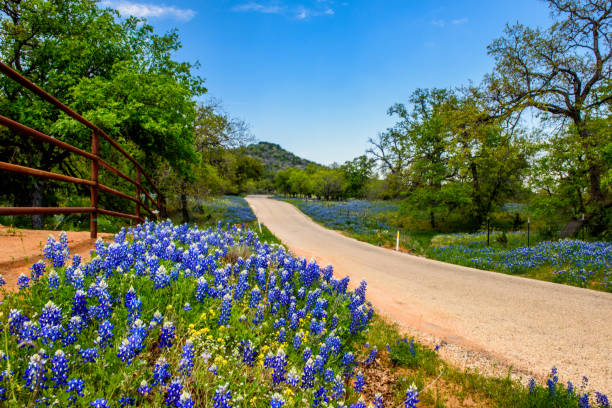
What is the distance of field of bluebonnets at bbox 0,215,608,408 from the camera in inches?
79.4

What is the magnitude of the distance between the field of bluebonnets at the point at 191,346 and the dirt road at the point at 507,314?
929 mm

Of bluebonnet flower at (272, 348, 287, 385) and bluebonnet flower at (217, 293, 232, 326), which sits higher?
bluebonnet flower at (217, 293, 232, 326)

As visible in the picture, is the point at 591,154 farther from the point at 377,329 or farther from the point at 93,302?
the point at 93,302

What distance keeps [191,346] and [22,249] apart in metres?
3.94

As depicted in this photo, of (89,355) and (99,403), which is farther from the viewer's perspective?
(89,355)

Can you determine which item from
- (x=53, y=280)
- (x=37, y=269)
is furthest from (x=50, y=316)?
(x=37, y=269)

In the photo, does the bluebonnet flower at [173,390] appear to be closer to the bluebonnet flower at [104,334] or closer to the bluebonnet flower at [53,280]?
the bluebonnet flower at [104,334]

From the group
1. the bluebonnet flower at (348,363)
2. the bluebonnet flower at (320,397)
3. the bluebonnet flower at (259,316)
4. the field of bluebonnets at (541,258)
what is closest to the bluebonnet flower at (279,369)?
the bluebonnet flower at (320,397)

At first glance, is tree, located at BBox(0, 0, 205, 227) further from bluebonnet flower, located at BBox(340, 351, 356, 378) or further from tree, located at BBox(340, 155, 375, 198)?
tree, located at BBox(340, 155, 375, 198)

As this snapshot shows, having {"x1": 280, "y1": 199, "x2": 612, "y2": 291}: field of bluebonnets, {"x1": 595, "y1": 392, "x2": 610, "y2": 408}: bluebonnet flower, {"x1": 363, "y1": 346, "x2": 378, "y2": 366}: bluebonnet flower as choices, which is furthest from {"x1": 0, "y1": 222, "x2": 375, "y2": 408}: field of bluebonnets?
{"x1": 280, "y1": 199, "x2": 612, "y2": 291}: field of bluebonnets

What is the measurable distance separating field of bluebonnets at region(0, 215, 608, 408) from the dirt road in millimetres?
929

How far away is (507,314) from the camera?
622cm

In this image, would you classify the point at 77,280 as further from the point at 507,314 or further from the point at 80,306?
the point at 507,314

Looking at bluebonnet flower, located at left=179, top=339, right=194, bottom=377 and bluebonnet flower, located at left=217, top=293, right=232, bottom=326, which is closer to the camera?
bluebonnet flower, located at left=179, top=339, right=194, bottom=377
